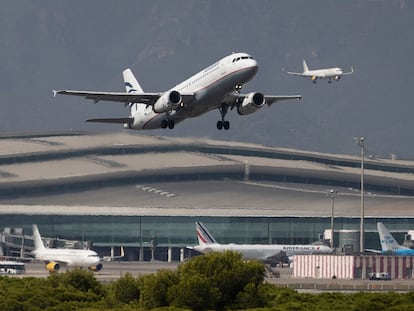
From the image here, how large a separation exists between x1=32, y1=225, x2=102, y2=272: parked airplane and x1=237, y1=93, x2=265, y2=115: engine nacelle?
137ft

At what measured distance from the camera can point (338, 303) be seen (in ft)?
282

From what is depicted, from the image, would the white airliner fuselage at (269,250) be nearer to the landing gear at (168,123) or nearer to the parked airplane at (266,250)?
the parked airplane at (266,250)

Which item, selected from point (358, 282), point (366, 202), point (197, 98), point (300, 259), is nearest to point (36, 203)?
point (366, 202)

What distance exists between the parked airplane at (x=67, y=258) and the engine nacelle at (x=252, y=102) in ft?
137

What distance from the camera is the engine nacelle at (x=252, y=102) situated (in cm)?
10288

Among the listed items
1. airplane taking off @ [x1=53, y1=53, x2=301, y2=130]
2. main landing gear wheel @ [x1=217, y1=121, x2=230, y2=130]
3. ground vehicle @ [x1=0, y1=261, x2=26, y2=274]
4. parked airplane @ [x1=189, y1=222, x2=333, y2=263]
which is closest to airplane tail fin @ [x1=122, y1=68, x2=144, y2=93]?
ground vehicle @ [x1=0, y1=261, x2=26, y2=274]

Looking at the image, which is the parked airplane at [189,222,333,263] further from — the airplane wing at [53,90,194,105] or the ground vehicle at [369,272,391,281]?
the airplane wing at [53,90,194,105]

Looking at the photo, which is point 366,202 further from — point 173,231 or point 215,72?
point 215,72

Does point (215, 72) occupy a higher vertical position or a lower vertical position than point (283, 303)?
higher

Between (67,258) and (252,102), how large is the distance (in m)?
51.8

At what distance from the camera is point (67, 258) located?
151m

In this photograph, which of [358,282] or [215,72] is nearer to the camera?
[215,72]

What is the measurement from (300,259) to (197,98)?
131 ft

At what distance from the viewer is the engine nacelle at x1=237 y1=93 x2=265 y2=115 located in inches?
4050
